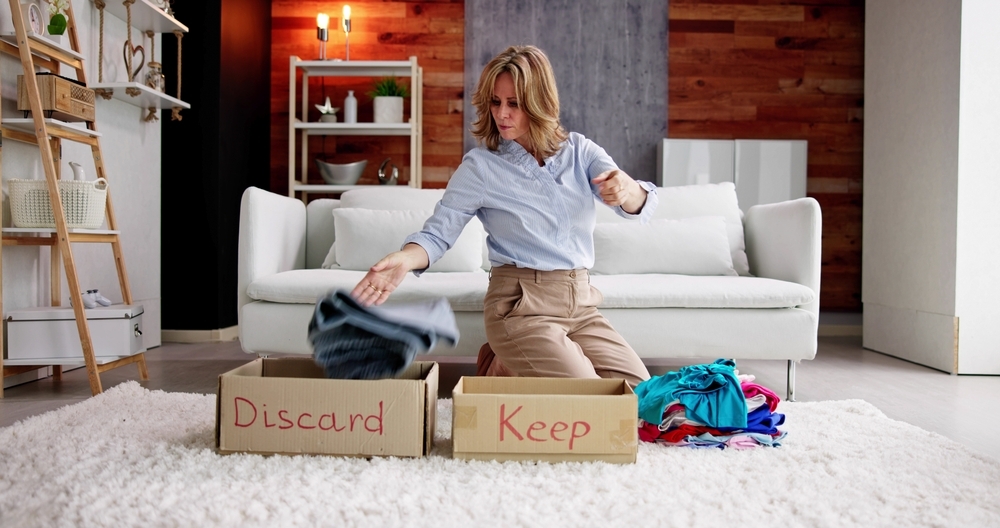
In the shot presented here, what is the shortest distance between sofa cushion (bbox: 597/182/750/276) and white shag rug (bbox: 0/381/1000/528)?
1291 mm

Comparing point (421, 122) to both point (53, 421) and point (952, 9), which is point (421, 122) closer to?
point (952, 9)

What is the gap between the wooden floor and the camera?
215cm

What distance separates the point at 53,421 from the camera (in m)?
1.82

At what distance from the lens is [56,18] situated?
262cm

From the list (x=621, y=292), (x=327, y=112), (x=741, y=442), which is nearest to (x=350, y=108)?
(x=327, y=112)

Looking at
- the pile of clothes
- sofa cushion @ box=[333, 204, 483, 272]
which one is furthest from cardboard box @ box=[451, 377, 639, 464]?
sofa cushion @ box=[333, 204, 483, 272]

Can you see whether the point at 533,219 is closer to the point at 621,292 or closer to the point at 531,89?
the point at 531,89

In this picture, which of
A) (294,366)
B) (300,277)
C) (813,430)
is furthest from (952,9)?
(294,366)

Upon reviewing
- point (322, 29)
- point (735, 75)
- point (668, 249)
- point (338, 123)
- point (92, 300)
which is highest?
point (322, 29)

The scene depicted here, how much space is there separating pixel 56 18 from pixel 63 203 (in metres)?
0.68

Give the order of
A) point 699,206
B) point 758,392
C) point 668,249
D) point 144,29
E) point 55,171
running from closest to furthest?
point 758,392 → point 55,171 → point 668,249 → point 699,206 → point 144,29

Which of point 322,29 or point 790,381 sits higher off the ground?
point 322,29

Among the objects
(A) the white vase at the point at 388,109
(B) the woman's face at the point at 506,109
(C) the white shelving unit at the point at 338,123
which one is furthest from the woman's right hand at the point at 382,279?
(A) the white vase at the point at 388,109

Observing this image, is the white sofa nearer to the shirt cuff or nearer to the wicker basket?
the shirt cuff
